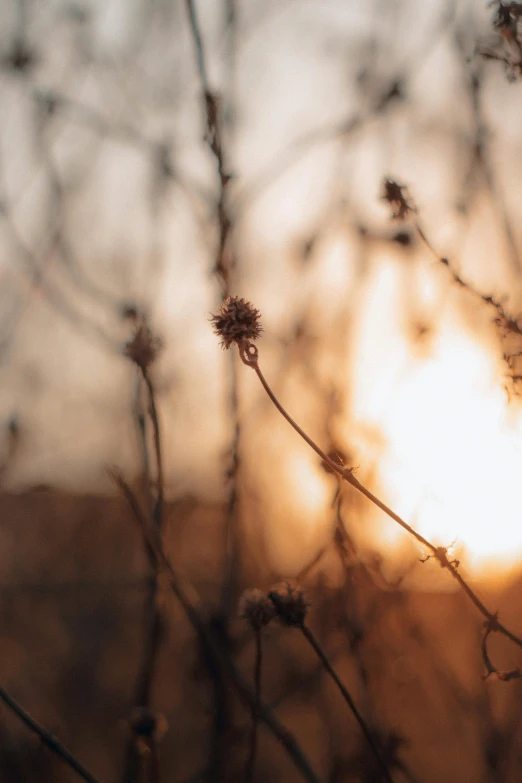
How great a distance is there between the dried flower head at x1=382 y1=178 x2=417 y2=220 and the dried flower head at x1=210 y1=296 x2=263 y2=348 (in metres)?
0.53

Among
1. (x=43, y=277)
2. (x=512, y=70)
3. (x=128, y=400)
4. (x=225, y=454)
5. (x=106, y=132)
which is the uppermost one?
(x=106, y=132)

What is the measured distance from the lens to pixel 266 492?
3.41 metres

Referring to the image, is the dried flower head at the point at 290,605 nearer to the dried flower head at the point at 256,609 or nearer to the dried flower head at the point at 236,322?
the dried flower head at the point at 256,609

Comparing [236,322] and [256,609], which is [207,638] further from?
[236,322]

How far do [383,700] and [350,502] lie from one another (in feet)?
3.53

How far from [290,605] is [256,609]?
0.15 m

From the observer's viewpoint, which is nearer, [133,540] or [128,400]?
[128,400]

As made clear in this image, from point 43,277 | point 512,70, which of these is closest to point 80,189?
point 43,277

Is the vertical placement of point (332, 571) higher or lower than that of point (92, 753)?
lower

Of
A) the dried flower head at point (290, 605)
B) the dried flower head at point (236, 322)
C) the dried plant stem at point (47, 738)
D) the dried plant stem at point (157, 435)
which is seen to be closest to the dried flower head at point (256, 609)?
the dried flower head at point (290, 605)

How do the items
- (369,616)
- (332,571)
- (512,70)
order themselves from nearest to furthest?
(512,70) < (369,616) < (332,571)

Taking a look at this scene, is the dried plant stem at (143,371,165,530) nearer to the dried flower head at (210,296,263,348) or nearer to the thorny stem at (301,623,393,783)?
the dried flower head at (210,296,263,348)

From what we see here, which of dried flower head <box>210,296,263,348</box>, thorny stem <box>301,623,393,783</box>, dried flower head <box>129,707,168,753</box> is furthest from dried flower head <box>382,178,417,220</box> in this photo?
dried flower head <box>129,707,168,753</box>

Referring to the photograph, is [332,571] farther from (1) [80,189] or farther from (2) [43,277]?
(1) [80,189]
